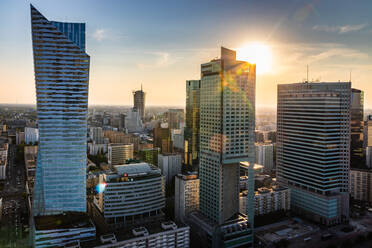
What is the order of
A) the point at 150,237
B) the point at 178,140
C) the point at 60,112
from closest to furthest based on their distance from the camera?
1. the point at 150,237
2. the point at 60,112
3. the point at 178,140

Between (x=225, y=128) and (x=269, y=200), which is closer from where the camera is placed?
(x=225, y=128)

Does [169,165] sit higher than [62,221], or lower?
higher

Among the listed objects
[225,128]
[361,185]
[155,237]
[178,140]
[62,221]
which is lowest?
[62,221]

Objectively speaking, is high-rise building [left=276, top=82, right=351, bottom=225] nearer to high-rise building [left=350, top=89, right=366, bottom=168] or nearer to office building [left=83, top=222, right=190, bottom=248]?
office building [left=83, top=222, right=190, bottom=248]

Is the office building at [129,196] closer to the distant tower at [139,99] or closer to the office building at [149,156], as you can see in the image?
the office building at [149,156]

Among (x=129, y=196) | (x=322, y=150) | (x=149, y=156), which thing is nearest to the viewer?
(x=129, y=196)

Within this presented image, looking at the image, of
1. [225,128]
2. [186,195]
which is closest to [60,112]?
[186,195]

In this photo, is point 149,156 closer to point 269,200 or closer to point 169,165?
point 169,165
